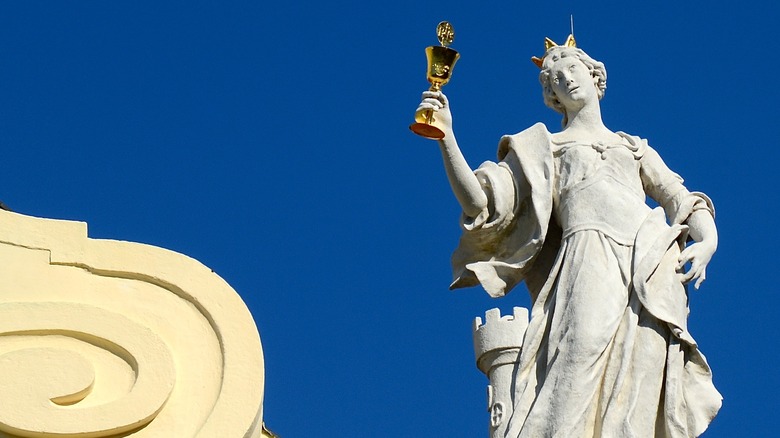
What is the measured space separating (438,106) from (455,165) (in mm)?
355

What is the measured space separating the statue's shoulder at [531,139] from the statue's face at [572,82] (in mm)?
225

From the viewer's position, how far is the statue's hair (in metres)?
12.8

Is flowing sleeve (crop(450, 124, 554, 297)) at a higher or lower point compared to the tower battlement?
higher

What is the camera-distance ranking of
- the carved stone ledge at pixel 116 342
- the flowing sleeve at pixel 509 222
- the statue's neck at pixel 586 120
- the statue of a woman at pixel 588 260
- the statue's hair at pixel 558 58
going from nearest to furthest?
the carved stone ledge at pixel 116 342 < the statue of a woman at pixel 588 260 < the flowing sleeve at pixel 509 222 < the statue's neck at pixel 586 120 < the statue's hair at pixel 558 58

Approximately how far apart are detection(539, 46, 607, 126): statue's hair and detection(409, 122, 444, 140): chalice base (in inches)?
41.5

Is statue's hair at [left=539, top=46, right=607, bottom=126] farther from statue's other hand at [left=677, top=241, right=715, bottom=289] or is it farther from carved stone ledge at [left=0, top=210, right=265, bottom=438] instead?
carved stone ledge at [left=0, top=210, right=265, bottom=438]

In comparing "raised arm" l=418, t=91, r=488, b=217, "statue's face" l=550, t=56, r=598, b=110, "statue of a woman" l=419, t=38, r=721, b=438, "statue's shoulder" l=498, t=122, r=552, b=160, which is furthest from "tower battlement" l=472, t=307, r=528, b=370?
"statue's face" l=550, t=56, r=598, b=110

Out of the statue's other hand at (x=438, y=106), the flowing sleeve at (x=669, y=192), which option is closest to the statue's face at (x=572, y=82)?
the flowing sleeve at (x=669, y=192)

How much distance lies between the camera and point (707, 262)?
39.8ft

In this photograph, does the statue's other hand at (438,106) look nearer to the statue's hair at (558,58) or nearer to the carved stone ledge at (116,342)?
the statue's hair at (558,58)

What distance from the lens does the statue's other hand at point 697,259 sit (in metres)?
12.0

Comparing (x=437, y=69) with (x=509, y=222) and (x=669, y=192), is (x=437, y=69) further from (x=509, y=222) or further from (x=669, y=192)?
(x=669, y=192)

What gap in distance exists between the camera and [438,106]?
1199 centimetres

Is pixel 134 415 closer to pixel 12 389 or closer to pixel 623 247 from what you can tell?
pixel 12 389
